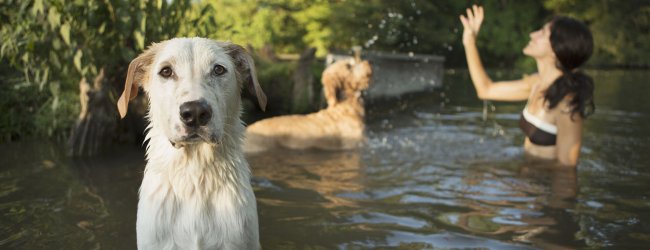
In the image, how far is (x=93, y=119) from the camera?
26.0ft

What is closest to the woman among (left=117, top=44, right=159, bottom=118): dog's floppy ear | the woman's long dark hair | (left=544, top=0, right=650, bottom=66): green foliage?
Answer: the woman's long dark hair

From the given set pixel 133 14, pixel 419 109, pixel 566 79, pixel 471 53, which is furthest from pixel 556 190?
pixel 419 109

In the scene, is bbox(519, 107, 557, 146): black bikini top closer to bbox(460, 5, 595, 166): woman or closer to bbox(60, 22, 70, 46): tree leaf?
bbox(460, 5, 595, 166): woman

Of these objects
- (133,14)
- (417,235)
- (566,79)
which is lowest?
(417,235)

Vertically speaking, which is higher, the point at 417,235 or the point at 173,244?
the point at 173,244

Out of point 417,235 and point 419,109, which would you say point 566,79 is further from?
point 419,109

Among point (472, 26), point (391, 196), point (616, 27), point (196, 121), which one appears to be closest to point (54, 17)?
point (196, 121)

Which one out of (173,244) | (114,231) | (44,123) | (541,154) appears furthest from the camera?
(44,123)

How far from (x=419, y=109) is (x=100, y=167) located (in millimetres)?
9666

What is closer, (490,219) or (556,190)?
(490,219)

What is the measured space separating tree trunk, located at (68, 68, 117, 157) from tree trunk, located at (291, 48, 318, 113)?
5.50 m

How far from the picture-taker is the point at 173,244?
A: 3.28 m

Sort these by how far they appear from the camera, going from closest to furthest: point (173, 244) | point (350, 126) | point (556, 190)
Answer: point (173, 244) → point (556, 190) → point (350, 126)

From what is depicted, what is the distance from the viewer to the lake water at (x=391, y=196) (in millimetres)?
5000
